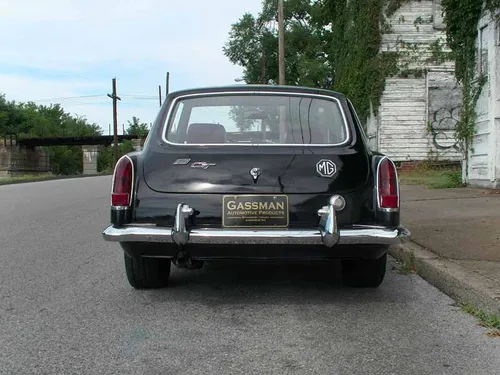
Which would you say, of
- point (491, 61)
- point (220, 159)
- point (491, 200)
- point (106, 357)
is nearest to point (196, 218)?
point (220, 159)

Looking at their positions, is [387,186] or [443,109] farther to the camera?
[443,109]

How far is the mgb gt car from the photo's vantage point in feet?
13.1

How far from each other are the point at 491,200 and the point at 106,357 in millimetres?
8039

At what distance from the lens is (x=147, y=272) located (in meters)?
4.69

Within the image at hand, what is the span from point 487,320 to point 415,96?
15.7 metres

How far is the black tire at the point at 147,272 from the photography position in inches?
181

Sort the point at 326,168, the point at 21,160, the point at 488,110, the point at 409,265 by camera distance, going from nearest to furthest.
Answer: the point at 326,168 < the point at 409,265 < the point at 488,110 < the point at 21,160

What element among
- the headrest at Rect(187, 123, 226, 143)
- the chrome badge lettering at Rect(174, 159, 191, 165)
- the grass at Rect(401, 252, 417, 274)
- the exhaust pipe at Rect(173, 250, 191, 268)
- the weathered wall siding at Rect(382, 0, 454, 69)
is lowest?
the grass at Rect(401, 252, 417, 274)

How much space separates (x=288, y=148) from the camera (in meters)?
4.30

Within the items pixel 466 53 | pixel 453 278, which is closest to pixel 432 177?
pixel 466 53

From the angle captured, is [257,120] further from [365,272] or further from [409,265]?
[409,265]

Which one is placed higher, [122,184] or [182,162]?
[182,162]

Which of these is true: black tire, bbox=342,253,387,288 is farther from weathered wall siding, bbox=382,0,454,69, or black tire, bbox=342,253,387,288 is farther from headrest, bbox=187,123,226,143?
weathered wall siding, bbox=382,0,454,69

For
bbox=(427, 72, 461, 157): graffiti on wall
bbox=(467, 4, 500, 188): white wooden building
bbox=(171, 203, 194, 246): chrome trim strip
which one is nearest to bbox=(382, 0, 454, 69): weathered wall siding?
bbox=(427, 72, 461, 157): graffiti on wall
